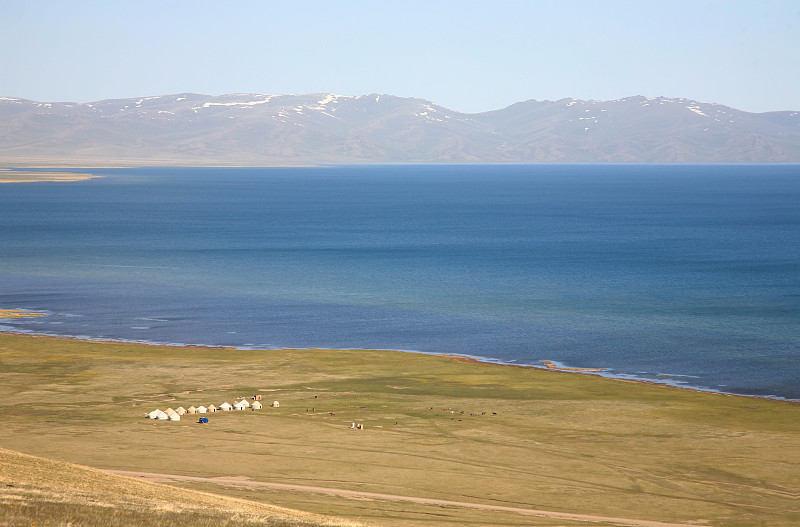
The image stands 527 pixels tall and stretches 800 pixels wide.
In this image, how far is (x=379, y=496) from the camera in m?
42.8

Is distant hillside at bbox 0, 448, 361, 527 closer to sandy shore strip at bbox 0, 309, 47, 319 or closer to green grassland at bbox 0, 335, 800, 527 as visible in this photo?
green grassland at bbox 0, 335, 800, 527

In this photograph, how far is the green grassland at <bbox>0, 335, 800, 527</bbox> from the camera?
43094 mm

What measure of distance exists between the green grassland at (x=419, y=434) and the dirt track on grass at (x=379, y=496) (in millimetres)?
657

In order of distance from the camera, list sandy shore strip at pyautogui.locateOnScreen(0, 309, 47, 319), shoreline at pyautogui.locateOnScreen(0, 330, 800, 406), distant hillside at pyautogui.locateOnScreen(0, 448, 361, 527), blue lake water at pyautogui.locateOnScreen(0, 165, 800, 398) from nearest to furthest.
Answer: distant hillside at pyautogui.locateOnScreen(0, 448, 361, 527), shoreline at pyautogui.locateOnScreen(0, 330, 800, 406), blue lake water at pyautogui.locateOnScreen(0, 165, 800, 398), sandy shore strip at pyautogui.locateOnScreen(0, 309, 47, 319)

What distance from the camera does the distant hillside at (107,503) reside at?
32.1 meters

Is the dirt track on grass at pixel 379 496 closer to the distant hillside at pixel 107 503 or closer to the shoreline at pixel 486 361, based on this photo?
the distant hillside at pixel 107 503

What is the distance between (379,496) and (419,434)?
12023mm

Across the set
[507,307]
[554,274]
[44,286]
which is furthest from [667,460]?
[44,286]

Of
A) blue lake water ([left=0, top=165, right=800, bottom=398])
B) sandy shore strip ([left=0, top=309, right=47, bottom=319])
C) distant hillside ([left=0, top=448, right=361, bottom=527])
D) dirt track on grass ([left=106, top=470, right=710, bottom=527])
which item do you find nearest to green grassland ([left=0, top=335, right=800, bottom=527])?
dirt track on grass ([left=106, top=470, right=710, bottom=527])

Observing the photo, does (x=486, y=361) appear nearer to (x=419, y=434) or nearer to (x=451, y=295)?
(x=419, y=434)

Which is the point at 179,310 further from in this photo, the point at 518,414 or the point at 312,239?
the point at 312,239

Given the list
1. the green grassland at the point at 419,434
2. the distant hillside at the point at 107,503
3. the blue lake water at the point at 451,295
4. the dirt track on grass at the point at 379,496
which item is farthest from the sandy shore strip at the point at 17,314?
the distant hillside at the point at 107,503

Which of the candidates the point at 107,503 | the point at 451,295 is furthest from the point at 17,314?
the point at 107,503

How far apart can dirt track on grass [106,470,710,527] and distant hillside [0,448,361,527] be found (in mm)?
3705
